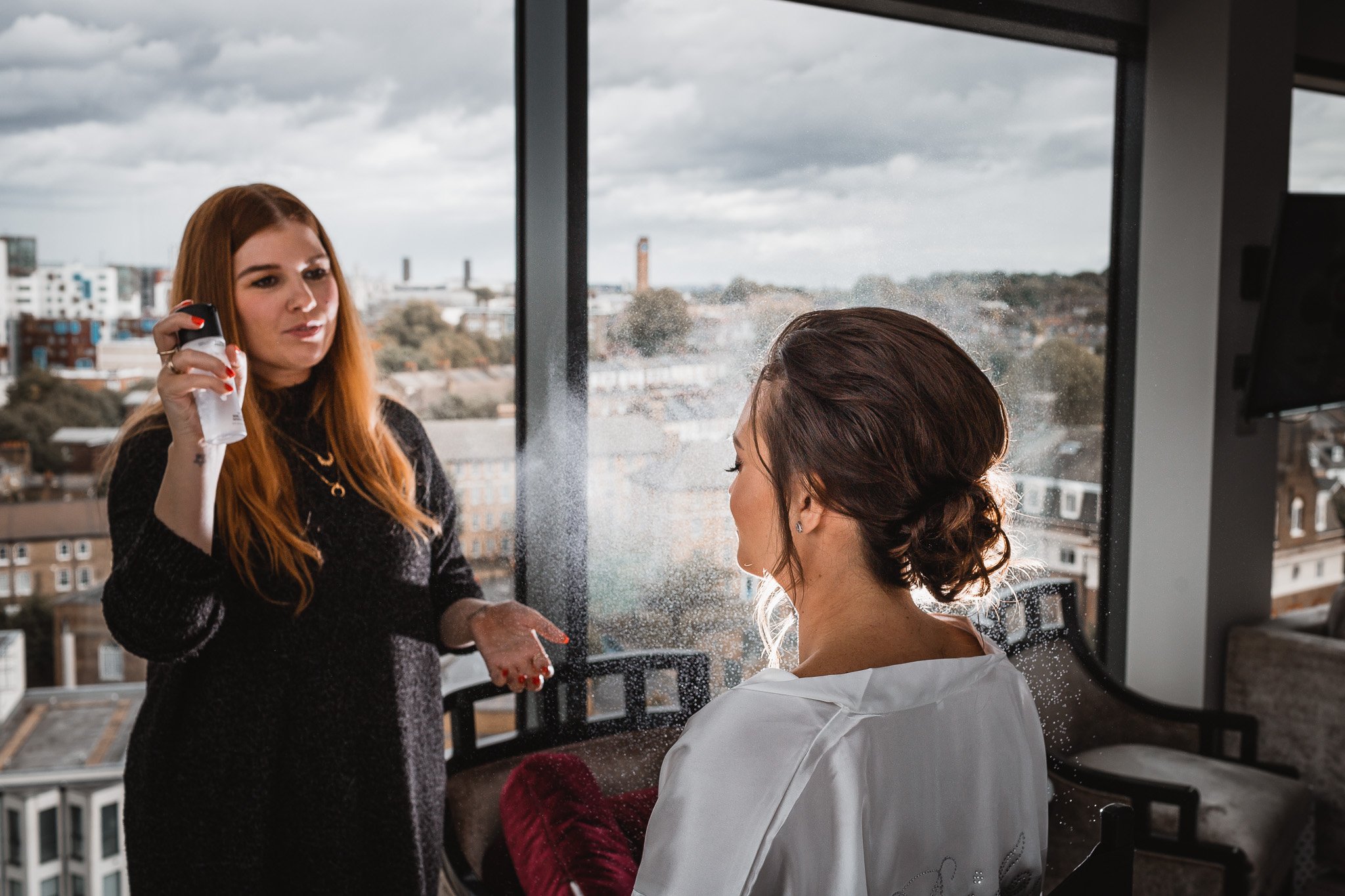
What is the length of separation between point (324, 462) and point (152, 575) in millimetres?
218

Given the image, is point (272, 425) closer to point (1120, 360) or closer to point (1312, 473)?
point (1120, 360)

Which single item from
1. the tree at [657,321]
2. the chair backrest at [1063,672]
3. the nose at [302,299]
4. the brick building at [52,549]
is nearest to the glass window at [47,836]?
the brick building at [52,549]

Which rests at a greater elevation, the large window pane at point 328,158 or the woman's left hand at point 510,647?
the large window pane at point 328,158

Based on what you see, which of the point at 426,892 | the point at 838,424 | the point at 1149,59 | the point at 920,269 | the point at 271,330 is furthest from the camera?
the point at 1149,59

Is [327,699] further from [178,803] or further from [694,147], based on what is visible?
[694,147]

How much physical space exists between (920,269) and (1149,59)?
26.8 inches

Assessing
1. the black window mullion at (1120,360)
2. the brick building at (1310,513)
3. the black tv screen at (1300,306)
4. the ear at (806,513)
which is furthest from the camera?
the brick building at (1310,513)

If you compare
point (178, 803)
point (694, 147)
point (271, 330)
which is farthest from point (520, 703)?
point (694, 147)

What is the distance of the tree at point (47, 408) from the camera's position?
4.60 ft

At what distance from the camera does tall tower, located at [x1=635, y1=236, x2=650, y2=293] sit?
129 cm

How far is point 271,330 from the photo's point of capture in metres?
1.01

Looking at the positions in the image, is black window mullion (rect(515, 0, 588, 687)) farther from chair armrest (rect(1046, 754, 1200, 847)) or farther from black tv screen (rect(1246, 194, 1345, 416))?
black tv screen (rect(1246, 194, 1345, 416))

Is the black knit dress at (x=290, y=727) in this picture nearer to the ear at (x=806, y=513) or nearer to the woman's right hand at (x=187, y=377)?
the woman's right hand at (x=187, y=377)

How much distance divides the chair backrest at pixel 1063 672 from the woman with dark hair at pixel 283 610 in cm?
73
